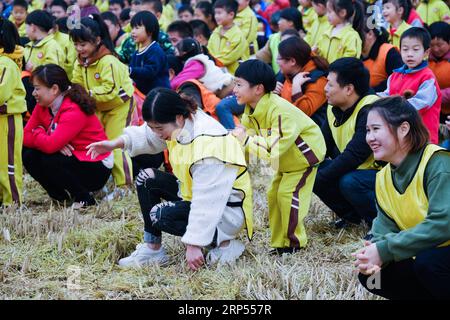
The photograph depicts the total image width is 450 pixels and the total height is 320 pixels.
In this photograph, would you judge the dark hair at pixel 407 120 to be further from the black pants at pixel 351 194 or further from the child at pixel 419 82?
the child at pixel 419 82

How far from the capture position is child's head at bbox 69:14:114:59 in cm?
602

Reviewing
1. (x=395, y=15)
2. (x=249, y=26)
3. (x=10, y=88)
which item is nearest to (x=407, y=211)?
(x=10, y=88)

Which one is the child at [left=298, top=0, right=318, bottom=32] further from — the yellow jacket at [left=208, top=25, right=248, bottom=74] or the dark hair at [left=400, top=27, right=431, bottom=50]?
the dark hair at [left=400, top=27, right=431, bottom=50]

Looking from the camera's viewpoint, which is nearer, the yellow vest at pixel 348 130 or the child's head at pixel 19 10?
the yellow vest at pixel 348 130

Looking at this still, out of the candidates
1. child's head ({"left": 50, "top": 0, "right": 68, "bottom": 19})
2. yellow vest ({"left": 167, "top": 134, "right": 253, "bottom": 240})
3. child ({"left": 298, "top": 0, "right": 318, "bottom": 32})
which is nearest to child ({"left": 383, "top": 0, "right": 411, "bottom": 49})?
child ({"left": 298, "top": 0, "right": 318, "bottom": 32})

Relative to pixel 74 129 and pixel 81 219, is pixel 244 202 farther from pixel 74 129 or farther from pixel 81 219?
pixel 74 129

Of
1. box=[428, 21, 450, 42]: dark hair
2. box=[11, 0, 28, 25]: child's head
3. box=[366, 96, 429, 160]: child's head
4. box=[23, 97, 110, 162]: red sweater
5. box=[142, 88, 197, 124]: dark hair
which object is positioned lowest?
box=[11, 0, 28, 25]: child's head

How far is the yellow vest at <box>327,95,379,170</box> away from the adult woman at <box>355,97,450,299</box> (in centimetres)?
132

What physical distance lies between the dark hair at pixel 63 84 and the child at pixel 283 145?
1537 millimetres

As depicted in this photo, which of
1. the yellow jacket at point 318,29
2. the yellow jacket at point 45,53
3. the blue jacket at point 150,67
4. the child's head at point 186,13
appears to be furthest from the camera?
the child's head at point 186,13

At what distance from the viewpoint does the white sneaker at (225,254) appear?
4.13 meters

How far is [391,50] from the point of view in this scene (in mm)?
6348

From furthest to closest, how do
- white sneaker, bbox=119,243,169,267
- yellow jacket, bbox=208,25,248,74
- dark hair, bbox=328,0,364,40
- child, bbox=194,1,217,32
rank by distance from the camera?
1. child, bbox=194,1,217,32
2. yellow jacket, bbox=208,25,248,74
3. dark hair, bbox=328,0,364,40
4. white sneaker, bbox=119,243,169,267

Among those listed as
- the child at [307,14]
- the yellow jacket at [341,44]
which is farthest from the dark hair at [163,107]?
the child at [307,14]
